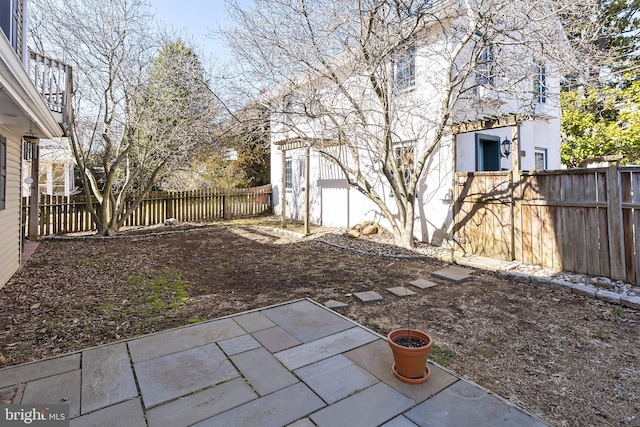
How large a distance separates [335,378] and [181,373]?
3.95ft

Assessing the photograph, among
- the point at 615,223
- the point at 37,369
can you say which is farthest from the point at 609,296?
the point at 37,369

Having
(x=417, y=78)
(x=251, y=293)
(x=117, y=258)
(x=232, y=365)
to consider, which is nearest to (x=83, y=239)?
(x=117, y=258)

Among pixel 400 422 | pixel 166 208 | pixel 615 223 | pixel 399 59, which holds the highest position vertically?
pixel 399 59

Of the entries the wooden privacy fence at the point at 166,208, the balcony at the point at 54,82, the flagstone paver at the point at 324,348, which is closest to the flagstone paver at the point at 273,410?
the flagstone paver at the point at 324,348

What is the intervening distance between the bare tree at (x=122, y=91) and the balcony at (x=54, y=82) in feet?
4.73

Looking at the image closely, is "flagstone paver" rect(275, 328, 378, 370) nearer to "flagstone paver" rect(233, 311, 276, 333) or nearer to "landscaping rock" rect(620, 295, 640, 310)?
"flagstone paver" rect(233, 311, 276, 333)

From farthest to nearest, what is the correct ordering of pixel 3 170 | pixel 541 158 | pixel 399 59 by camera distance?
1. pixel 541 158
2. pixel 399 59
3. pixel 3 170

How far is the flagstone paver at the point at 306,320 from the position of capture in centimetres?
324

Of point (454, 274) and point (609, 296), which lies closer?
point (609, 296)

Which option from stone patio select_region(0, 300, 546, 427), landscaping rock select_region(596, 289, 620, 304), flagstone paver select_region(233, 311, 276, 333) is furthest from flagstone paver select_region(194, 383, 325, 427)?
landscaping rock select_region(596, 289, 620, 304)

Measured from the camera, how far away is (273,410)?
211 centimetres

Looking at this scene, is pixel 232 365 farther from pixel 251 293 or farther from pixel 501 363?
pixel 501 363

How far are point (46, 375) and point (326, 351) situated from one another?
2.19 metres

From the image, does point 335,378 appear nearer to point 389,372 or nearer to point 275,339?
point 389,372
